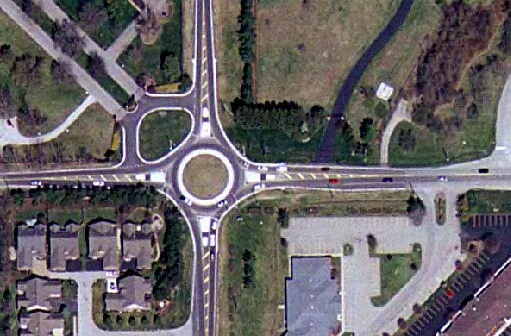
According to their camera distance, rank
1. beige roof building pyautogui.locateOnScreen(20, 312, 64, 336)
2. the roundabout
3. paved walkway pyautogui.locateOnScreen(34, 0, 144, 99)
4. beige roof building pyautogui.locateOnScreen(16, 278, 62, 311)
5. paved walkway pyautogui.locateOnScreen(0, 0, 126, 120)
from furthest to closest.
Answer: the roundabout → paved walkway pyautogui.locateOnScreen(34, 0, 144, 99) → paved walkway pyautogui.locateOnScreen(0, 0, 126, 120) → beige roof building pyautogui.locateOnScreen(16, 278, 62, 311) → beige roof building pyautogui.locateOnScreen(20, 312, 64, 336)

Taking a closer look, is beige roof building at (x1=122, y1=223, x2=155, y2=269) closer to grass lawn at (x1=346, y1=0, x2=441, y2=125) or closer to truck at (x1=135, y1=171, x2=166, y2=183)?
truck at (x1=135, y1=171, x2=166, y2=183)

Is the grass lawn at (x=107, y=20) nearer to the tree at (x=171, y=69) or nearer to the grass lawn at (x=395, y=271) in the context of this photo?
the tree at (x=171, y=69)

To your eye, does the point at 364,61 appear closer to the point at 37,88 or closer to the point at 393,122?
the point at 393,122

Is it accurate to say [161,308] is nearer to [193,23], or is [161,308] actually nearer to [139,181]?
[139,181]

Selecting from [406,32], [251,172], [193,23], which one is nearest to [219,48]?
[193,23]

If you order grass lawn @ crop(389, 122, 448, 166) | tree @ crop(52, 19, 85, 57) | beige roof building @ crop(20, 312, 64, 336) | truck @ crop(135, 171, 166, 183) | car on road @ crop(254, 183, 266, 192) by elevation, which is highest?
tree @ crop(52, 19, 85, 57)

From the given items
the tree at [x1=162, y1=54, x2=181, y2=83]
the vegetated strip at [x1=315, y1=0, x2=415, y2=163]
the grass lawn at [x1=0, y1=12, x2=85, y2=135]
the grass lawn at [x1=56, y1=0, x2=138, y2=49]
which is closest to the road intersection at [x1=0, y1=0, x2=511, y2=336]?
the tree at [x1=162, y1=54, x2=181, y2=83]

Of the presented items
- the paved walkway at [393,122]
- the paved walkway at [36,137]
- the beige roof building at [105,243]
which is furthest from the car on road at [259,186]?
the paved walkway at [36,137]
